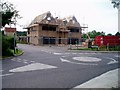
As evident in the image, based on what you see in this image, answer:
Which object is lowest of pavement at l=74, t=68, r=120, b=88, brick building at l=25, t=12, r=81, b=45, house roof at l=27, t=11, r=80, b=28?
pavement at l=74, t=68, r=120, b=88

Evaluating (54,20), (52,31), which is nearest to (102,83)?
(52,31)

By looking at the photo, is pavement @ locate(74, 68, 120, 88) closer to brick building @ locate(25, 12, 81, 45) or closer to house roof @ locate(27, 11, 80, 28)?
brick building @ locate(25, 12, 81, 45)

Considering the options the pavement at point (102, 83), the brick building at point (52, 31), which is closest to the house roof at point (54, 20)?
the brick building at point (52, 31)

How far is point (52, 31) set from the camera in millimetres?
55781

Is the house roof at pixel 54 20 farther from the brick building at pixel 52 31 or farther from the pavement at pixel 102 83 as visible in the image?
the pavement at pixel 102 83

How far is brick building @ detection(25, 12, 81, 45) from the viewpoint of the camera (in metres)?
53.9

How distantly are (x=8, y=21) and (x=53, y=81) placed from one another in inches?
863

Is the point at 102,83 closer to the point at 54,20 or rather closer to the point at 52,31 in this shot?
the point at 52,31

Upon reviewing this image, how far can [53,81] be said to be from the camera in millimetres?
11172

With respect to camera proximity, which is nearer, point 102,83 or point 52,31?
point 102,83

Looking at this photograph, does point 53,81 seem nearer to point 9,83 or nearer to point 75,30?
point 9,83

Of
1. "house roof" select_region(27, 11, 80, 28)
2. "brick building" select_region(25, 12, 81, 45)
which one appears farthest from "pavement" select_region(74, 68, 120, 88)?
"house roof" select_region(27, 11, 80, 28)

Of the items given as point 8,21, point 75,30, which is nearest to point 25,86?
point 8,21

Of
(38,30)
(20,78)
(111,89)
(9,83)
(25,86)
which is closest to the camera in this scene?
(111,89)
